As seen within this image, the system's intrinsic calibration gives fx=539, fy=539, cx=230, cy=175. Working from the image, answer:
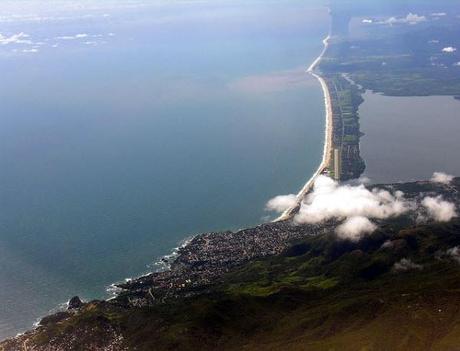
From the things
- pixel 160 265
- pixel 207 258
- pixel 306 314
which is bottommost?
pixel 306 314

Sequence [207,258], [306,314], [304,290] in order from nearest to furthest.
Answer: [306,314] → [304,290] → [207,258]

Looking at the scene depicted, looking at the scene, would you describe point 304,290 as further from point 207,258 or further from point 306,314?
point 207,258

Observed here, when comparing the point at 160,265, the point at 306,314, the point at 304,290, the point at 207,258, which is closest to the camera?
the point at 306,314

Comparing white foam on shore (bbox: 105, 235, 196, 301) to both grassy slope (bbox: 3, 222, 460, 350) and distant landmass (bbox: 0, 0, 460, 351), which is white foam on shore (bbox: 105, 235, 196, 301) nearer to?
distant landmass (bbox: 0, 0, 460, 351)

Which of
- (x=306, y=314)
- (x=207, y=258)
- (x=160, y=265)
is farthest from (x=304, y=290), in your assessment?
(x=160, y=265)

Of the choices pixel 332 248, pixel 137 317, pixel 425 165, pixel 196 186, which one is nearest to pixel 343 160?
pixel 425 165

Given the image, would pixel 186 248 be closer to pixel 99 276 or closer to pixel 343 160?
pixel 99 276

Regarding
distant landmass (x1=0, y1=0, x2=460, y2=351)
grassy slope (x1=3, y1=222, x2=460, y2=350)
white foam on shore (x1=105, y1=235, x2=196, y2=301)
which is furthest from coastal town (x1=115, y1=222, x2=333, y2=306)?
grassy slope (x1=3, y1=222, x2=460, y2=350)

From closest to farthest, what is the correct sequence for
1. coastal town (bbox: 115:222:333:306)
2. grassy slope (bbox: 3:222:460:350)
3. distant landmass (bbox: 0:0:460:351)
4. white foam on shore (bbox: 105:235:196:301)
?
grassy slope (bbox: 3:222:460:350)
distant landmass (bbox: 0:0:460:351)
coastal town (bbox: 115:222:333:306)
white foam on shore (bbox: 105:235:196:301)
